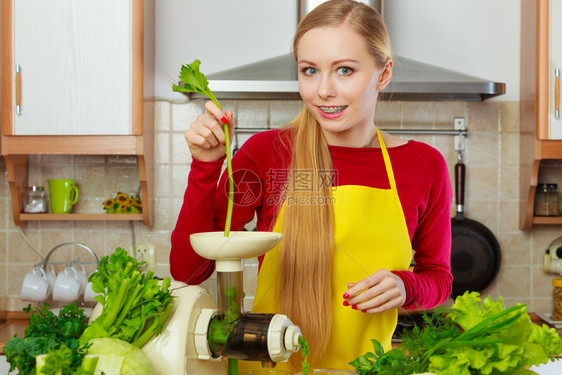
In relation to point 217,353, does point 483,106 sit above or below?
above

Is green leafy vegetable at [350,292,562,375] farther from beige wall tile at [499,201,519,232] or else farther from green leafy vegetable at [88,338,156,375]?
beige wall tile at [499,201,519,232]

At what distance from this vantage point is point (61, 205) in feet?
6.91

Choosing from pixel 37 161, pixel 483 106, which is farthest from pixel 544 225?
pixel 37 161

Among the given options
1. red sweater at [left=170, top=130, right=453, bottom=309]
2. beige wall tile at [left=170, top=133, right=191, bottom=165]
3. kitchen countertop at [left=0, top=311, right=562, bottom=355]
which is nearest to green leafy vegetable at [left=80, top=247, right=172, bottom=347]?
red sweater at [left=170, top=130, right=453, bottom=309]

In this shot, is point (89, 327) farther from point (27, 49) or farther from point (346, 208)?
point (27, 49)

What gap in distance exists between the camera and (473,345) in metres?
0.60

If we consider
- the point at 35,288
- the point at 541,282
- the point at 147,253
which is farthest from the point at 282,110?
the point at 541,282

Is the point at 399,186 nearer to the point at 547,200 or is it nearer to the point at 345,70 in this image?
the point at 345,70

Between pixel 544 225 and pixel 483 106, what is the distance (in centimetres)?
50

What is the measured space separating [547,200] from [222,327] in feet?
5.77

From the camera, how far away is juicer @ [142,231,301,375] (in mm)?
644

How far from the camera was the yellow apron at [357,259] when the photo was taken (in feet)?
3.47

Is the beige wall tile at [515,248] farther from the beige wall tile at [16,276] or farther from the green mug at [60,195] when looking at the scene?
the beige wall tile at [16,276]

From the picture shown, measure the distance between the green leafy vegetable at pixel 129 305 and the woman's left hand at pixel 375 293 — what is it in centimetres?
31
